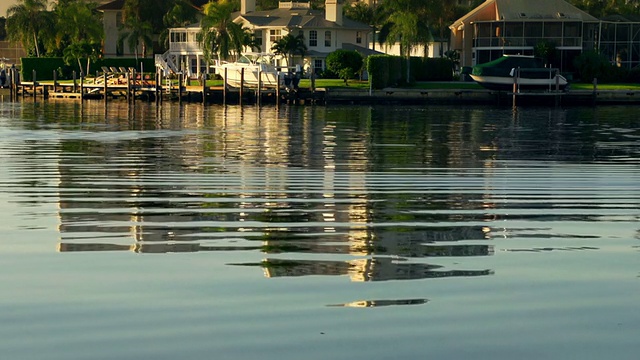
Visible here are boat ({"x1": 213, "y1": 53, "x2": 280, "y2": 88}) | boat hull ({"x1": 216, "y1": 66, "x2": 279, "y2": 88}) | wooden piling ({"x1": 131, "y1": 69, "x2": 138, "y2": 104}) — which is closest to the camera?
wooden piling ({"x1": 131, "y1": 69, "x2": 138, "y2": 104})

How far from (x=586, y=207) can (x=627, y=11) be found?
11613 cm

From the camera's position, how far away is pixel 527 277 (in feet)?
39.4

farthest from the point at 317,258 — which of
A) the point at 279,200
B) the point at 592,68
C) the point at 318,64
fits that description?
the point at 318,64

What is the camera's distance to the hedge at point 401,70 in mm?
80875

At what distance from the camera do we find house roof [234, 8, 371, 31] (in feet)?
333

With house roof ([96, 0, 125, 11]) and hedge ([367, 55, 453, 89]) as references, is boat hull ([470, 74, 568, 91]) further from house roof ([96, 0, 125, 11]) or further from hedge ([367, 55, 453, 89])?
house roof ([96, 0, 125, 11])

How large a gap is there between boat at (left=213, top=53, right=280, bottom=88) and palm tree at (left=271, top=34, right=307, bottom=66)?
9.07m

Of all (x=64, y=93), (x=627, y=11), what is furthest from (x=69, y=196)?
(x=627, y=11)

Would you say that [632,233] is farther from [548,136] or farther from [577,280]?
[548,136]

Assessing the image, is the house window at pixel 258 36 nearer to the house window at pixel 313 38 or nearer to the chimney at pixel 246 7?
the house window at pixel 313 38

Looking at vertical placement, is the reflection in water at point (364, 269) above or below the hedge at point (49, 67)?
below

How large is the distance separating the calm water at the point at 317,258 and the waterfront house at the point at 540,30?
6731cm

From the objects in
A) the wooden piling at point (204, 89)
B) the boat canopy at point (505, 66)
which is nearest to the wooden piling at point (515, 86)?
the boat canopy at point (505, 66)

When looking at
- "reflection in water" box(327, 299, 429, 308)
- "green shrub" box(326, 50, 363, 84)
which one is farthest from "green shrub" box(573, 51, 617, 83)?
"reflection in water" box(327, 299, 429, 308)
